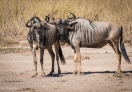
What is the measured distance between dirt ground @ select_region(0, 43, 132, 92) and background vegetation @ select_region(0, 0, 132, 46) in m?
5.45

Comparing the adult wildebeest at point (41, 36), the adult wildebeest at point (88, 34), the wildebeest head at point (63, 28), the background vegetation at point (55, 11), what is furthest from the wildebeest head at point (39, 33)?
the background vegetation at point (55, 11)

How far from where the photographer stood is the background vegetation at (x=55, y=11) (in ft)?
84.2

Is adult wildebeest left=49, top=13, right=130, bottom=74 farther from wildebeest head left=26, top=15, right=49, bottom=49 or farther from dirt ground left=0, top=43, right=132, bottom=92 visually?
Answer: dirt ground left=0, top=43, right=132, bottom=92

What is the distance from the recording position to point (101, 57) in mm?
19547

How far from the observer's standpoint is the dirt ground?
1244 centimetres

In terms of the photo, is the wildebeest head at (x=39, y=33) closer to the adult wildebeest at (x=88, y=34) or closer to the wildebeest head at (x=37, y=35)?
the wildebeest head at (x=37, y=35)

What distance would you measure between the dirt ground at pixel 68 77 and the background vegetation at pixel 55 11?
5.45 meters

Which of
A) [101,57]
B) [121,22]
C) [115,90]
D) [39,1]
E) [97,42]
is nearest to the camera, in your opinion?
[115,90]

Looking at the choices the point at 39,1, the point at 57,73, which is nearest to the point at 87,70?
the point at 57,73

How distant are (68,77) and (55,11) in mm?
12255

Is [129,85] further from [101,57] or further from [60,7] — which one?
[60,7]

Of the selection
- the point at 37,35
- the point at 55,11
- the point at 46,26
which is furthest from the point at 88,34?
the point at 55,11

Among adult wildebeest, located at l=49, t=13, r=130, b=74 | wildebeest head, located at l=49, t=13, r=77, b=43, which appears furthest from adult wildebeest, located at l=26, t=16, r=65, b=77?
adult wildebeest, located at l=49, t=13, r=130, b=74

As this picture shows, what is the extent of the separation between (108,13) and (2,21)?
561 centimetres
